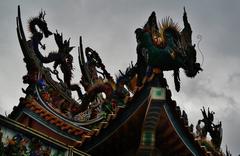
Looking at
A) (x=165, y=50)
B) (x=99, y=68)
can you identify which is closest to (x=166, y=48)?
(x=165, y=50)

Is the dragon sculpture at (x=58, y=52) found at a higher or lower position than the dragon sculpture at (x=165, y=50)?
higher

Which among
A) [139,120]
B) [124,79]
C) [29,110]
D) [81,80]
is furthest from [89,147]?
[81,80]

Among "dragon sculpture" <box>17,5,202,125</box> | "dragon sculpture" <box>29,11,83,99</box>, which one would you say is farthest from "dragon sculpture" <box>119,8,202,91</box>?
"dragon sculpture" <box>29,11,83,99</box>

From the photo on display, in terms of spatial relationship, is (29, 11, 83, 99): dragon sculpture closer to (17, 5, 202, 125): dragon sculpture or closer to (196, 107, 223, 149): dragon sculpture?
(17, 5, 202, 125): dragon sculpture

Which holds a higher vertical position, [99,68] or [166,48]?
[99,68]

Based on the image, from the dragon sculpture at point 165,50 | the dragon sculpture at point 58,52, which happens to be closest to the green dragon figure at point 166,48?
the dragon sculpture at point 165,50

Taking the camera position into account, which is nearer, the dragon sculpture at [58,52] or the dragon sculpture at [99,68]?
the dragon sculpture at [99,68]

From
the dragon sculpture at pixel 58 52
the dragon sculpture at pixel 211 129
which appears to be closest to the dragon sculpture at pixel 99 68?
the dragon sculpture at pixel 58 52

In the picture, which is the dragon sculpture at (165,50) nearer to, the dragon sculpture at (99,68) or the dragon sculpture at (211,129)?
the dragon sculpture at (99,68)

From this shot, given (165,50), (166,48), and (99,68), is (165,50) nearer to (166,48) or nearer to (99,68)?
(166,48)

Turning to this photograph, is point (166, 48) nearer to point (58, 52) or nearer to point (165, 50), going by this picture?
point (165, 50)

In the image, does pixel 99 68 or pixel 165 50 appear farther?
pixel 99 68

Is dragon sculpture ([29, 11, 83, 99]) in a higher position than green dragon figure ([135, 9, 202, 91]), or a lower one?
higher

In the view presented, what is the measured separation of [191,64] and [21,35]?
381 cm
